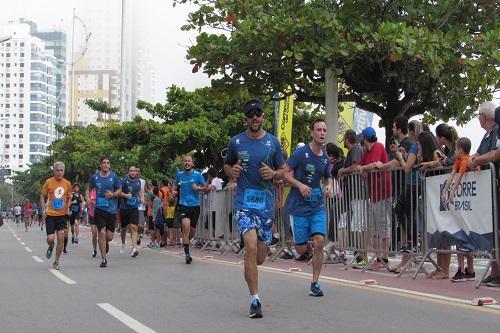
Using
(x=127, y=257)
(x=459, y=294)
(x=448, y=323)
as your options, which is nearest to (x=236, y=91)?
(x=127, y=257)

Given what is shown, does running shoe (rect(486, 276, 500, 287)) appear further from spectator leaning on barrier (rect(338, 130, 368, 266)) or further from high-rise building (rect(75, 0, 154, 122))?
high-rise building (rect(75, 0, 154, 122))

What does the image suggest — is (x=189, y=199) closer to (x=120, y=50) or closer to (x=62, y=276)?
(x=62, y=276)

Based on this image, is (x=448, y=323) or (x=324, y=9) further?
(x=324, y=9)

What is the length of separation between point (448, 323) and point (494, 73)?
1066 centimetres

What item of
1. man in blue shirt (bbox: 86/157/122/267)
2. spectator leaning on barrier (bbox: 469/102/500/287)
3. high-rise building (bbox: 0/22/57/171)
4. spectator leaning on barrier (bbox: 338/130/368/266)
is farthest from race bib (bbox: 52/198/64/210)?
high-rise building (bbox: 0/22/57/171)

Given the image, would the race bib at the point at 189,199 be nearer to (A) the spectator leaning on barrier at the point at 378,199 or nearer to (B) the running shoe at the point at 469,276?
(A) the spectator leaning on barrier at the point at 378,199

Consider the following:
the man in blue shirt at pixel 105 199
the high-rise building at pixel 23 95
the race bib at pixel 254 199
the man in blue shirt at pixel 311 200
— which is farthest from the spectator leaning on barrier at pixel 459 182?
the high-rise building at pixel 23 95

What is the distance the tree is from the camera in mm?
12750

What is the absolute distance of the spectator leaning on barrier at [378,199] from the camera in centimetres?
1038

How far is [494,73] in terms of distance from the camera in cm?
1555

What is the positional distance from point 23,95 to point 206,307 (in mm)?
148384

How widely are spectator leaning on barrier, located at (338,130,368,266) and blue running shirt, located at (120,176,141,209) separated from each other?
544 centimetres

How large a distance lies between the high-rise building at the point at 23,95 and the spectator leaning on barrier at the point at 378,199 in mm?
132308

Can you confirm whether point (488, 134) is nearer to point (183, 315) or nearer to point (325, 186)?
point (325, 186)
